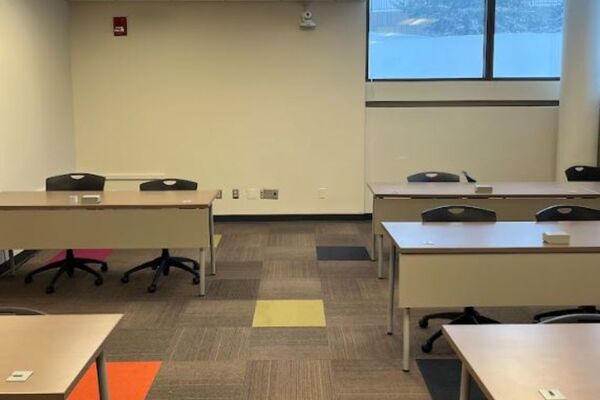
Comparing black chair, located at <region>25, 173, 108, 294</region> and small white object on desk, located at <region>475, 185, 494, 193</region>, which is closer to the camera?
small white object on desk, located at <region>475, 185, 494, 193</region>

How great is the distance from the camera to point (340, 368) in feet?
10.9

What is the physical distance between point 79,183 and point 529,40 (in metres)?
5.52

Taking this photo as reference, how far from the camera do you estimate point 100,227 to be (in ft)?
14.4

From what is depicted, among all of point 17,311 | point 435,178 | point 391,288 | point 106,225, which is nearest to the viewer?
point 17,311

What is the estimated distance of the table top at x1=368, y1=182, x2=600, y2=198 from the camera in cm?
480

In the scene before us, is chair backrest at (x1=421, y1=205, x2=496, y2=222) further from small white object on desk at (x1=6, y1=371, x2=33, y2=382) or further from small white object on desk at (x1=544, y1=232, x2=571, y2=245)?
small white object on desk at (x1=6, y1=371, x2=33, y2=382)

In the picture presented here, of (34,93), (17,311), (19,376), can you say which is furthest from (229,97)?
(19,376)

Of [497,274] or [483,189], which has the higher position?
[483,189]

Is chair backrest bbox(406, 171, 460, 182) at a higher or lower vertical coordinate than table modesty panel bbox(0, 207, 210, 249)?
higher

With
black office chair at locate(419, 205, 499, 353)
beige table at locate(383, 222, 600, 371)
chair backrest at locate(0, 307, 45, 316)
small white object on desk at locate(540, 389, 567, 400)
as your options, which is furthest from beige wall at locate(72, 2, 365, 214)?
small white object on desk at locate(540, 389, 567, 400)

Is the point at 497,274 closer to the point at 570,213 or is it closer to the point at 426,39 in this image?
the point at 570,213

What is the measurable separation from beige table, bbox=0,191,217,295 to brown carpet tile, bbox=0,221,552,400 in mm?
466

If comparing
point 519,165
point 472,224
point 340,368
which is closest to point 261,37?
point 519,165

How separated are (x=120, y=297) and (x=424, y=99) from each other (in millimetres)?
4472
